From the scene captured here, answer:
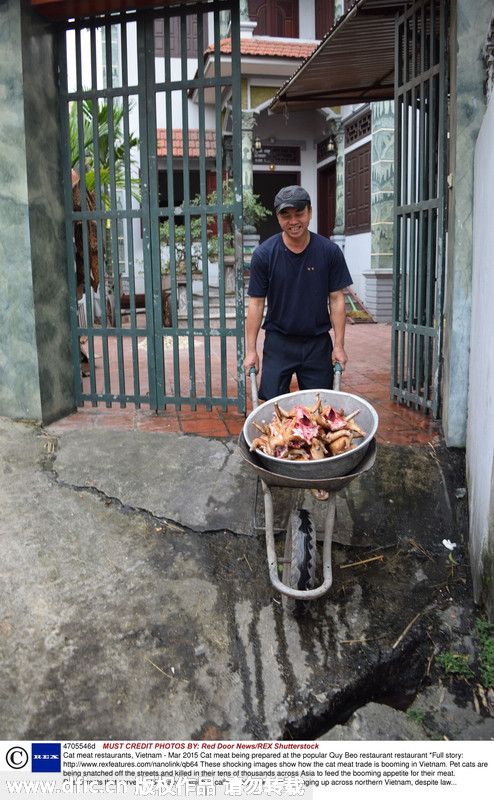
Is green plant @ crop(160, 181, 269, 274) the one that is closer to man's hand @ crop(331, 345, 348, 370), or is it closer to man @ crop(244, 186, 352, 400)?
man @ crop(244, 186, 352, 400)

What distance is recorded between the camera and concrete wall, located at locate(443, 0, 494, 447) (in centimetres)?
442

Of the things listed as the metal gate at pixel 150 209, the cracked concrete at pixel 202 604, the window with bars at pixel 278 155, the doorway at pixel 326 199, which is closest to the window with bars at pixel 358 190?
the doorway at pixel 326 199

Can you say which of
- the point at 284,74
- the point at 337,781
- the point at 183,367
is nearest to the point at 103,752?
the point at 337,781

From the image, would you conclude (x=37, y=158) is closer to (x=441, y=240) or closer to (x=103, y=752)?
(x=441, y=240)

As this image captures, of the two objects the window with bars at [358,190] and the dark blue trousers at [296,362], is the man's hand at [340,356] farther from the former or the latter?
the window with bars at [358,190]

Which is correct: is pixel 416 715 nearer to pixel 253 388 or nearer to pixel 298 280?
pixel 253 388

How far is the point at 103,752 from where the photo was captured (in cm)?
260

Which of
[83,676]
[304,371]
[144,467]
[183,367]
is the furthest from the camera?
[183,367]

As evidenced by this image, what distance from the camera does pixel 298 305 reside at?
4051mm

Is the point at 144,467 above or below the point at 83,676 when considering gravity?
above

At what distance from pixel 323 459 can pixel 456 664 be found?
1308 millimetres

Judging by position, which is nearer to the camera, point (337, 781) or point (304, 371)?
point (337, 781)

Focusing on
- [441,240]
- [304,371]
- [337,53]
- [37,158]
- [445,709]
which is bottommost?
[445,709]

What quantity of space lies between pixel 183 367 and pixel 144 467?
296 centimetres
